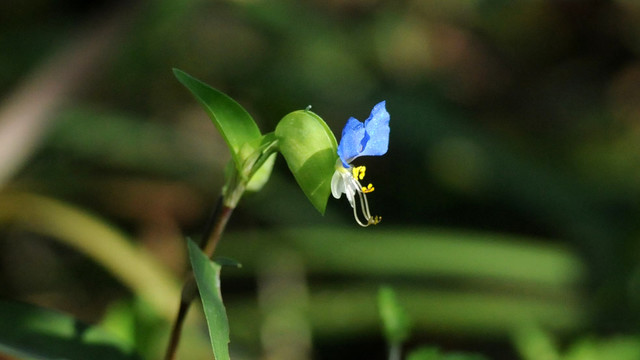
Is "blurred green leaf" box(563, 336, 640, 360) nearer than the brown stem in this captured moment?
No

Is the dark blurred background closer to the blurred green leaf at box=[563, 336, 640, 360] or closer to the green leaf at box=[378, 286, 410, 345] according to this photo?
the blurred green leaf at box=[563, 336, 640, 360]

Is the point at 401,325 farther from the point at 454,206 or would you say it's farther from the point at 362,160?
the point at 362,160

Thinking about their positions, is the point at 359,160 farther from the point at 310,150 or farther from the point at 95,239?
the point at 310,150

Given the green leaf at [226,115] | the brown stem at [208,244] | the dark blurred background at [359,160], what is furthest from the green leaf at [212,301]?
the dark blurred background at [359,160]

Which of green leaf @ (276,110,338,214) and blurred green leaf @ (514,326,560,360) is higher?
blurred green leaf @ (514,326,560,360)

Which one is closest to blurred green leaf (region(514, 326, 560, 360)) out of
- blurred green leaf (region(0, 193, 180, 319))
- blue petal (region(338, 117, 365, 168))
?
blue petal (region(338, 117, 365, 168))

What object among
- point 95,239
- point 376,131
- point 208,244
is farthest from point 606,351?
point 95,239
